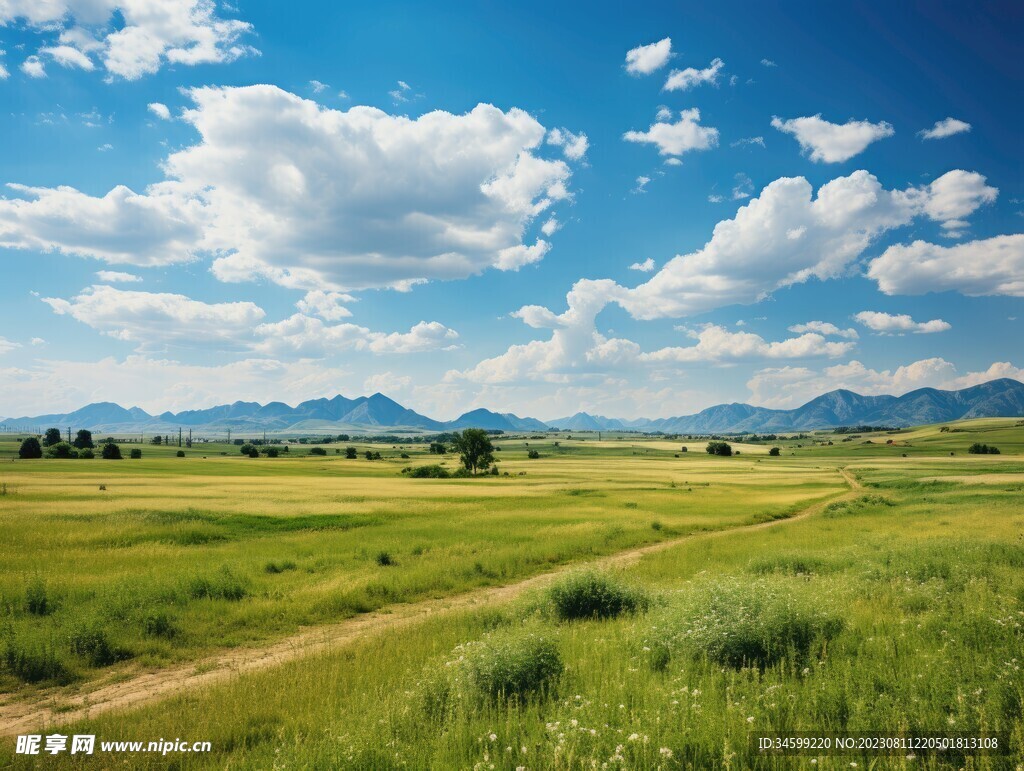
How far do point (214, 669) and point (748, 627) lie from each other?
1229cm

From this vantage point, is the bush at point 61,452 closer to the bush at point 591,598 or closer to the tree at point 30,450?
the tree at point 30,450

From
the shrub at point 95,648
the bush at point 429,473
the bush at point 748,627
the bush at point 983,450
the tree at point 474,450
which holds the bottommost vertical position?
the bush at point 983,450

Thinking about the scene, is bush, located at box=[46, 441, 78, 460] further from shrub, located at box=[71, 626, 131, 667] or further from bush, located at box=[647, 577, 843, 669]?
bush, located at box=[647, 577, 843, 669]

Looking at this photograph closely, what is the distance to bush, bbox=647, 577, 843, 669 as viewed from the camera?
32.1ft

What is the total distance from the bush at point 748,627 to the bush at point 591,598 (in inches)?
145

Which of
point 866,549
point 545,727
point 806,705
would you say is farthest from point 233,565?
point 866,549

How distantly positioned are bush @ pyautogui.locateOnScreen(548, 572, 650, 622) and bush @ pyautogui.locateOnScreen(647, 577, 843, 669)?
367 cm

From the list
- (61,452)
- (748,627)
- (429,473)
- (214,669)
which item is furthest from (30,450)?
(748,627)

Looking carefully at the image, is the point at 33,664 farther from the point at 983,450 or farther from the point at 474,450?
the point at 983,450

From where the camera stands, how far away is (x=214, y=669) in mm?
12836

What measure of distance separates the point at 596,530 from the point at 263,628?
22.2m

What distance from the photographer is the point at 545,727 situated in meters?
Answer: 7.43

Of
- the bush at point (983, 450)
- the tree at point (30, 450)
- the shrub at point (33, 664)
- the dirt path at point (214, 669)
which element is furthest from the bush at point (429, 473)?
the bush at point (983, 450)

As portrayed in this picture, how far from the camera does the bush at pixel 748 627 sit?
977cm
